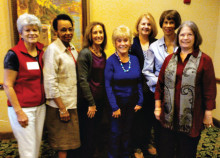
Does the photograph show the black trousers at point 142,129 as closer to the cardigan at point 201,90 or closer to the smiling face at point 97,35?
the cardigan at point 201,90

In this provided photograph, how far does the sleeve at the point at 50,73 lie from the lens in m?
1.69

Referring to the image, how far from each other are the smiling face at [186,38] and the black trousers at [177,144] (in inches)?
31.8

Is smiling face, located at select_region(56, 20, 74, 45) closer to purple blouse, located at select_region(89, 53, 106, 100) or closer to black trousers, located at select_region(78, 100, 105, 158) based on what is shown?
purple blouse, located at select_region(89, 53, 106, 100)

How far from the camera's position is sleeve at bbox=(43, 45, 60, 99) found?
5.55 feet

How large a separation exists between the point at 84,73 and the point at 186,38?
1025 millimetres

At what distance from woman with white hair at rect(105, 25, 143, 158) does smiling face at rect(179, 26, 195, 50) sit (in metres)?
0.55

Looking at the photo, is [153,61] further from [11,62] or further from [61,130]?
[11,62]

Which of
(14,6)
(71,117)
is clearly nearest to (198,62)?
(71,117)

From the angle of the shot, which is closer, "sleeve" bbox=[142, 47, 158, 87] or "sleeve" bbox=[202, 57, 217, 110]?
"sleeve" bbox=[202, 57, 217, 110]

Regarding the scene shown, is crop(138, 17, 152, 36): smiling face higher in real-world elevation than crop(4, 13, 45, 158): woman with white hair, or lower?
higher

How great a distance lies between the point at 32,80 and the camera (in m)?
1.62

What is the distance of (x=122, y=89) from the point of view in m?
1.94

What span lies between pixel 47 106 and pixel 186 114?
1.34 m

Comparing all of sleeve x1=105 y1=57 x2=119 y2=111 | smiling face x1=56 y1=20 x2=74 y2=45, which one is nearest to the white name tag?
smiling face x1=56 y1=20 x2=74 y2=45
